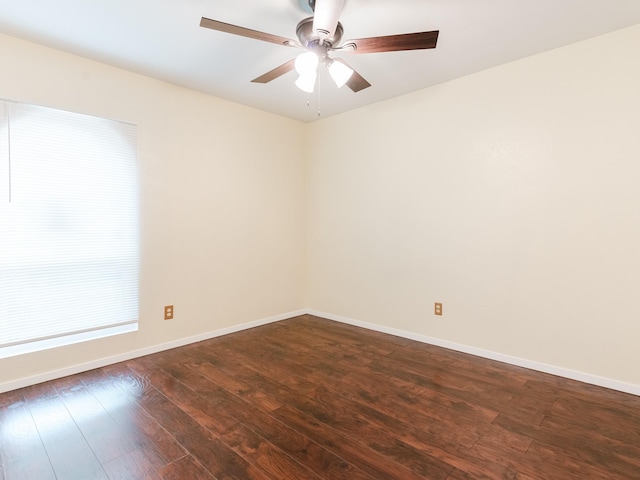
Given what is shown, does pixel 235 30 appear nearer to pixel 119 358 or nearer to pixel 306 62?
pixel 306 62

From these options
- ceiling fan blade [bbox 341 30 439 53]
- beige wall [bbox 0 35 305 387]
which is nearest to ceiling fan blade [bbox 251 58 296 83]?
ceiling fan blade [bbox 341 30 439 53]

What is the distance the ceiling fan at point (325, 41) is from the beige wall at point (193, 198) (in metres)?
1.30

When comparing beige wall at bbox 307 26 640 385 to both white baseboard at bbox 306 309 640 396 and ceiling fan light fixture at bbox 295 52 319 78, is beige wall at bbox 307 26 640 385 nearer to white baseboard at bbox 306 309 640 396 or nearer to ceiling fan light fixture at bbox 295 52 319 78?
white baseboard at bbox 306 309 640 396

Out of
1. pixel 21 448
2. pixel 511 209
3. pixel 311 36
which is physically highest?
pixel 311 36

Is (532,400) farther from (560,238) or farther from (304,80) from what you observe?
(304,80)

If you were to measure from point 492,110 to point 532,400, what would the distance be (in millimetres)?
2111

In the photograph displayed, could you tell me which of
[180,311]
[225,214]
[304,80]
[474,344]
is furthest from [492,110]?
[180,311]

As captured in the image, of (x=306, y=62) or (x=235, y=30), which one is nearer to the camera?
(x=235, y=30)

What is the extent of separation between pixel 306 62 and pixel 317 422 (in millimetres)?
1943

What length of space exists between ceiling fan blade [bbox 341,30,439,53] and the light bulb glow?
181 millimetres

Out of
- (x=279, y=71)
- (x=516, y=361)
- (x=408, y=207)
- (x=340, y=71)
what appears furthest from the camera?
(x=408, y=207)

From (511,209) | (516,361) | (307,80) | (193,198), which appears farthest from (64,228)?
(516,361)

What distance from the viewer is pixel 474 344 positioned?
277 cm

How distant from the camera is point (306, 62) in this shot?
5.75ft
